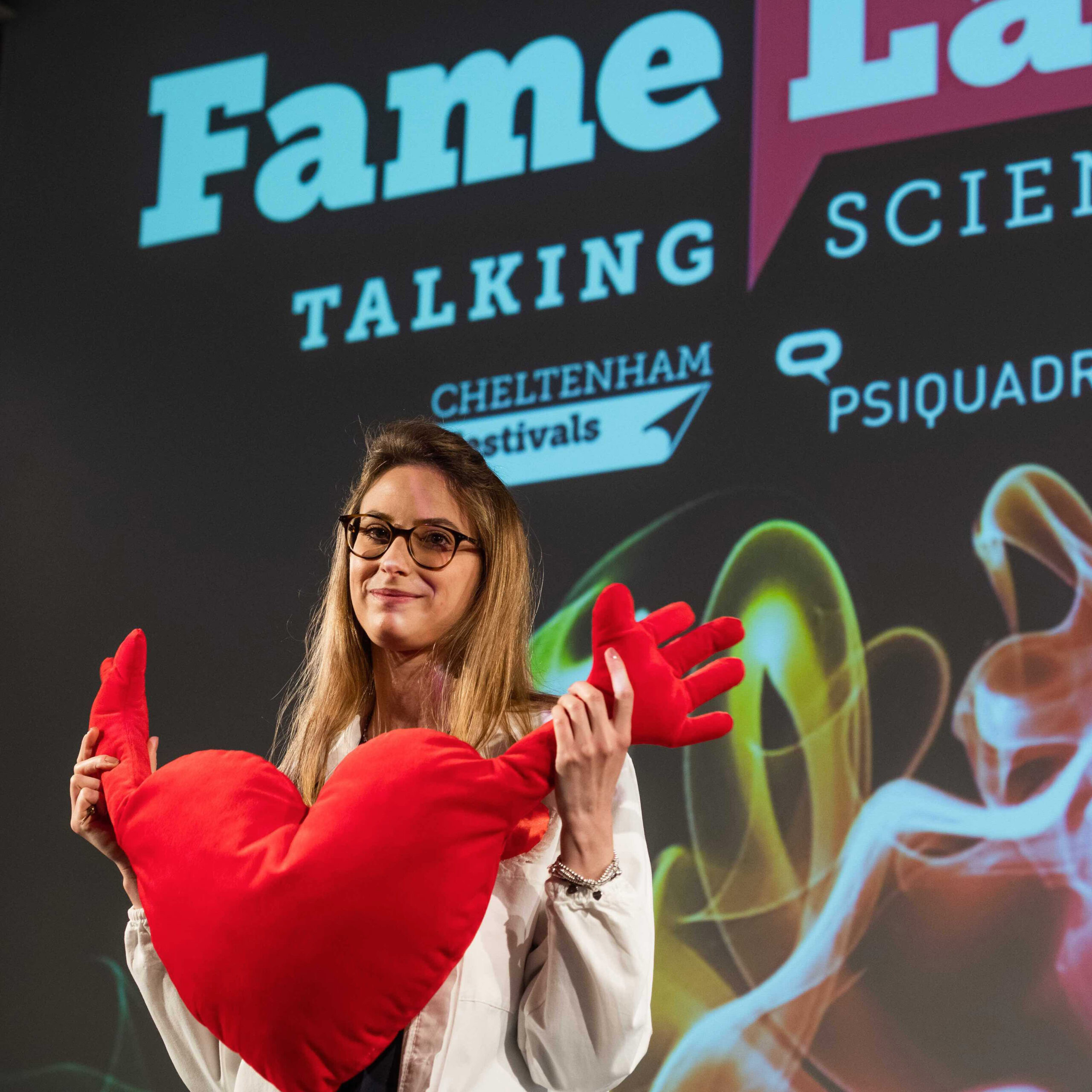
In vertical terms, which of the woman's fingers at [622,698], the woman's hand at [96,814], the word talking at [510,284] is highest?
the word talking at [510,284]

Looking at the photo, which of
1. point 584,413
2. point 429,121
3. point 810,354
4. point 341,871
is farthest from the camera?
point 429,121

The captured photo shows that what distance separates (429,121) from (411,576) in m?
1.93

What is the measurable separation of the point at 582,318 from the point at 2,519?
1.46 meters

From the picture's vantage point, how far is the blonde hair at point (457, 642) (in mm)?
1308

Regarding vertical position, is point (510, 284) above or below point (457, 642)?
above

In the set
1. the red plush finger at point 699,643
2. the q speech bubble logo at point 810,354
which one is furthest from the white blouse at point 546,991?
the q speech bubble logo at point 810,354

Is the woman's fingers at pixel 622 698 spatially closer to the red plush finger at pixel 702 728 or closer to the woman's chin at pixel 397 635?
the red plush finger at pixel 702 728

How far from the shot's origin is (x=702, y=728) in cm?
118

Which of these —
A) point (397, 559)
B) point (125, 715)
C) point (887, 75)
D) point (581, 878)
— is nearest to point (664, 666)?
point (581, 878)

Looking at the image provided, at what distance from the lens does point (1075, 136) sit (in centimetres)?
241

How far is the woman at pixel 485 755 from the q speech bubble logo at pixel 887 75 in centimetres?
140

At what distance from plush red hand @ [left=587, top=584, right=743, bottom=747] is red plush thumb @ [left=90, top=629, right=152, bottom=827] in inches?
17.1

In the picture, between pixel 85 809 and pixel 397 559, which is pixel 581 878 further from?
pixel 85 809

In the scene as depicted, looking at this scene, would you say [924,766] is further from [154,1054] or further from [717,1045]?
[154,1054]
